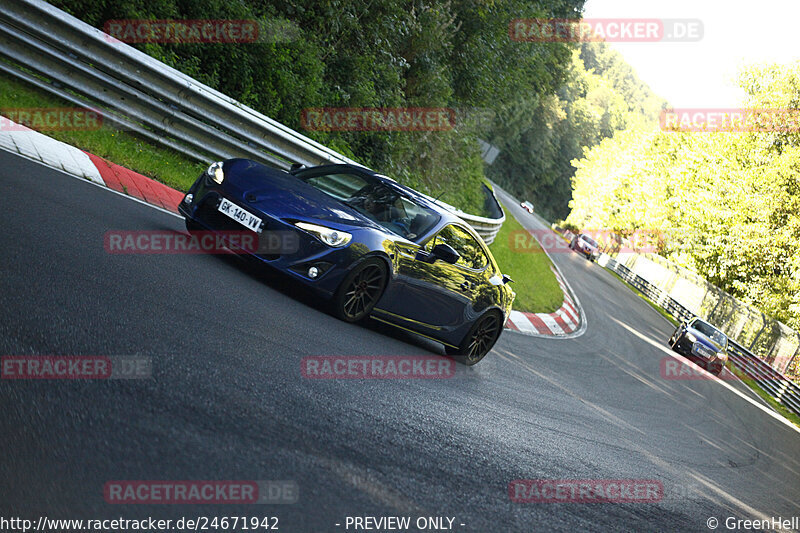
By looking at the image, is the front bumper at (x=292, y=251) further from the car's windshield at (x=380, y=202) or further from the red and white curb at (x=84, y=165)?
the red and white curb at (x=84, y=165)

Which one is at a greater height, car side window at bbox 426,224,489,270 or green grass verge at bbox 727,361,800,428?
car side window at bbox 426,224,489,270

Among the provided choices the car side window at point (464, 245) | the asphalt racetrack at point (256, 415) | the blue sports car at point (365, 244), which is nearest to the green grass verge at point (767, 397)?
the asphalt racetrack at point (256, 415)

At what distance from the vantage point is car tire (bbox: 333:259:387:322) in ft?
21.6

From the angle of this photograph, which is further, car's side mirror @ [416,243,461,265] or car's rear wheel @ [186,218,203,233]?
car's side mirror @ [416,243,461,265]

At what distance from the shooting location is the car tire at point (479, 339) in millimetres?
8242

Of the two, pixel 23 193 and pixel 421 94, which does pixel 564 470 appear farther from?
pixel 421 94

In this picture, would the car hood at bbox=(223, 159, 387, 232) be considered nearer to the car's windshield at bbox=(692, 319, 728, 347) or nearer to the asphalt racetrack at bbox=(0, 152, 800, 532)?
the asphalt racetrack at bbox=(0, 152, 800, 532)

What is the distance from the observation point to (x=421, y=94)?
65.7 feet

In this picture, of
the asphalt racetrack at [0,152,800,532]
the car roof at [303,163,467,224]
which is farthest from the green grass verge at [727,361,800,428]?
the car roof at [303,163,467,224]

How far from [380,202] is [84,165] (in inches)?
142

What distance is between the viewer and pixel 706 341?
21.8 meters

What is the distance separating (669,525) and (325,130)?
11.2 m

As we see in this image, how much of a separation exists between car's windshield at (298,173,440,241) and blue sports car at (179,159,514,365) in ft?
0.04

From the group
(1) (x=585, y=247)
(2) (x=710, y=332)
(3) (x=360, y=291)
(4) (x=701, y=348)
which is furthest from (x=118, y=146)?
(1) (x=585, y=247)
